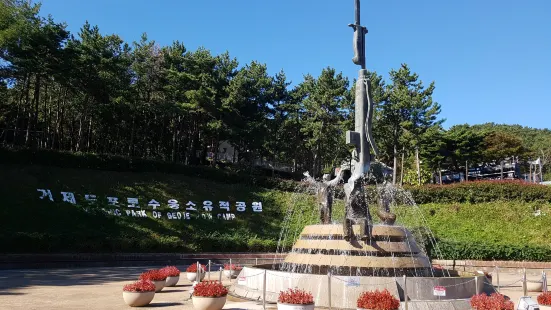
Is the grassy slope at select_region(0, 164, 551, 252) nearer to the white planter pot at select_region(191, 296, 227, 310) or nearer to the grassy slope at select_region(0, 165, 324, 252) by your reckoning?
the grassy slope at select_region(0, 165, 324, 252)

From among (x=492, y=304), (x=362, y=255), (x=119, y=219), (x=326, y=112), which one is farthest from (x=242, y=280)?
(x=326, y=112)

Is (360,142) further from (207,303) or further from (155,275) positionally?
(207,303)

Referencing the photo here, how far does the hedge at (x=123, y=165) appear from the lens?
28.1 meters

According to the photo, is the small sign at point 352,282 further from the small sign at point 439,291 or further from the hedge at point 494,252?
the hedge at point 494,252

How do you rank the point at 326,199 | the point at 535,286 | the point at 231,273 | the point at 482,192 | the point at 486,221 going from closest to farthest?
1. the point at 326,199
2. the point at 535,286
3. the point at 231,273
4. the point at 486,221
5. the point at 482,192

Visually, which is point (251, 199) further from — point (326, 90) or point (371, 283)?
point (371, 283)

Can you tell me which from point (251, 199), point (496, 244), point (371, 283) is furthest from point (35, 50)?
point (496, 244)

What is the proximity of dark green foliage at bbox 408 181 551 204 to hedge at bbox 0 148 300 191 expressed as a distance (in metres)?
9.41

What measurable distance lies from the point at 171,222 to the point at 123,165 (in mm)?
7327

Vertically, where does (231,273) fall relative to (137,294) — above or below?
below

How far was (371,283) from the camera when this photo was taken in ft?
30.8

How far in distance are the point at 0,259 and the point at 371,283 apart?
15878mm

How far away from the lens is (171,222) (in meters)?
25.5

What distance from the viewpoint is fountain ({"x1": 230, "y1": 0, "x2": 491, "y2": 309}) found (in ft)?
30.7
